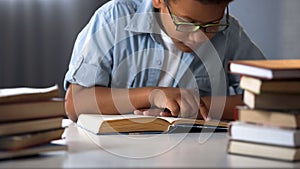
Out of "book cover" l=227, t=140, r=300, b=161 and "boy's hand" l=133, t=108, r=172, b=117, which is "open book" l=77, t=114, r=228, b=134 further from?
"book cover" l=227, t=140, r=300, b=161

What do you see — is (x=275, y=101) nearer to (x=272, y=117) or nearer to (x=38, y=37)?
(x=272, y=117)

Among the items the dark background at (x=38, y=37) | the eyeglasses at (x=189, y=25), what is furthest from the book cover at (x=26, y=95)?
the dark background at (x=38, y=37)

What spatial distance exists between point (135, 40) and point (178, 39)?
159mm

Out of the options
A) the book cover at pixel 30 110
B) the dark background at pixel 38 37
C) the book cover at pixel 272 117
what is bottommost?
the dark background at pixel 38 37

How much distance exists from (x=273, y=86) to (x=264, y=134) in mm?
73

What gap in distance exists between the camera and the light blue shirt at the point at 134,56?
1.56 metres

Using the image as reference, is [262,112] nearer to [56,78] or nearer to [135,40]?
[135,40]

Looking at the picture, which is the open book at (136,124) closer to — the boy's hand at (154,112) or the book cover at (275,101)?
the boy's hand at (154,112)

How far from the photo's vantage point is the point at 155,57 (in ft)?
5.32

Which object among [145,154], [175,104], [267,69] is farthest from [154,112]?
[267,69]

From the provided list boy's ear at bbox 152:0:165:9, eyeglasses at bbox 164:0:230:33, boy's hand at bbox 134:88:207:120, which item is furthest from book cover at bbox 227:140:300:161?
boy's ear at bbox 152:0:165:9

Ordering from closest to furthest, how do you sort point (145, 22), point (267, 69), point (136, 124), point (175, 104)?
point (267, 69) < point (136, 124) < point (175, 104) < point (145, 22)

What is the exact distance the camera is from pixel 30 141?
0.91 meters

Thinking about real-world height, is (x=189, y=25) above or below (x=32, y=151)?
above
